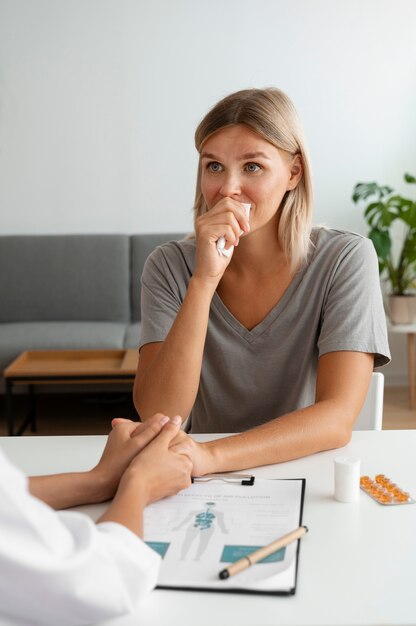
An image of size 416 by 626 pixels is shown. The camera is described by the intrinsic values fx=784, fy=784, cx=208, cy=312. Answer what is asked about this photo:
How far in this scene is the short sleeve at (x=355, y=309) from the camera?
1603 millimetres

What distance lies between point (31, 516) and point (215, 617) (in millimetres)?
267

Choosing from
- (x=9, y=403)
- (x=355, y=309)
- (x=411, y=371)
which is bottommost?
(x=411, y=371)

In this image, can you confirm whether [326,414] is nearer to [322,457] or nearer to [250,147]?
[322,457]

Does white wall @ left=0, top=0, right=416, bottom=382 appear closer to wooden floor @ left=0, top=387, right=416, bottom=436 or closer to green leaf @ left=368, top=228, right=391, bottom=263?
green leaf @ left=368, top=228, right=391, bottom=263

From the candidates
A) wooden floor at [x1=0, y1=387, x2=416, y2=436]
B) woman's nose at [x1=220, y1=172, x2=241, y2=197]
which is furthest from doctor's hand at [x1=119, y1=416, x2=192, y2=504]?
wooden floor at [x1=0, y1=387, x2=416, y2=436]

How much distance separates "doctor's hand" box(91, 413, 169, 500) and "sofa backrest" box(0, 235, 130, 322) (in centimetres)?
346

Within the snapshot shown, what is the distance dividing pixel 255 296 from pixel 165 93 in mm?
3332

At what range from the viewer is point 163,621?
0.82 metres

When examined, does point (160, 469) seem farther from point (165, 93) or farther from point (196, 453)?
point (165, 93)

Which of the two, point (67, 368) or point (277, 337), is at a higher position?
point (277, 337)

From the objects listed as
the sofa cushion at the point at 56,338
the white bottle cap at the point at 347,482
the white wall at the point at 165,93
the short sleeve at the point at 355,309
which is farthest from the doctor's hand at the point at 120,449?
the white wall at the point at 165,93

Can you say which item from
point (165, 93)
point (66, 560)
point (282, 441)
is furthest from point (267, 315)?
point (165, 93)

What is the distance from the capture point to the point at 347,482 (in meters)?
1.13

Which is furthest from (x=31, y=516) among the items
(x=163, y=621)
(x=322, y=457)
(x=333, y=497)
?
(x=322, y=457)
